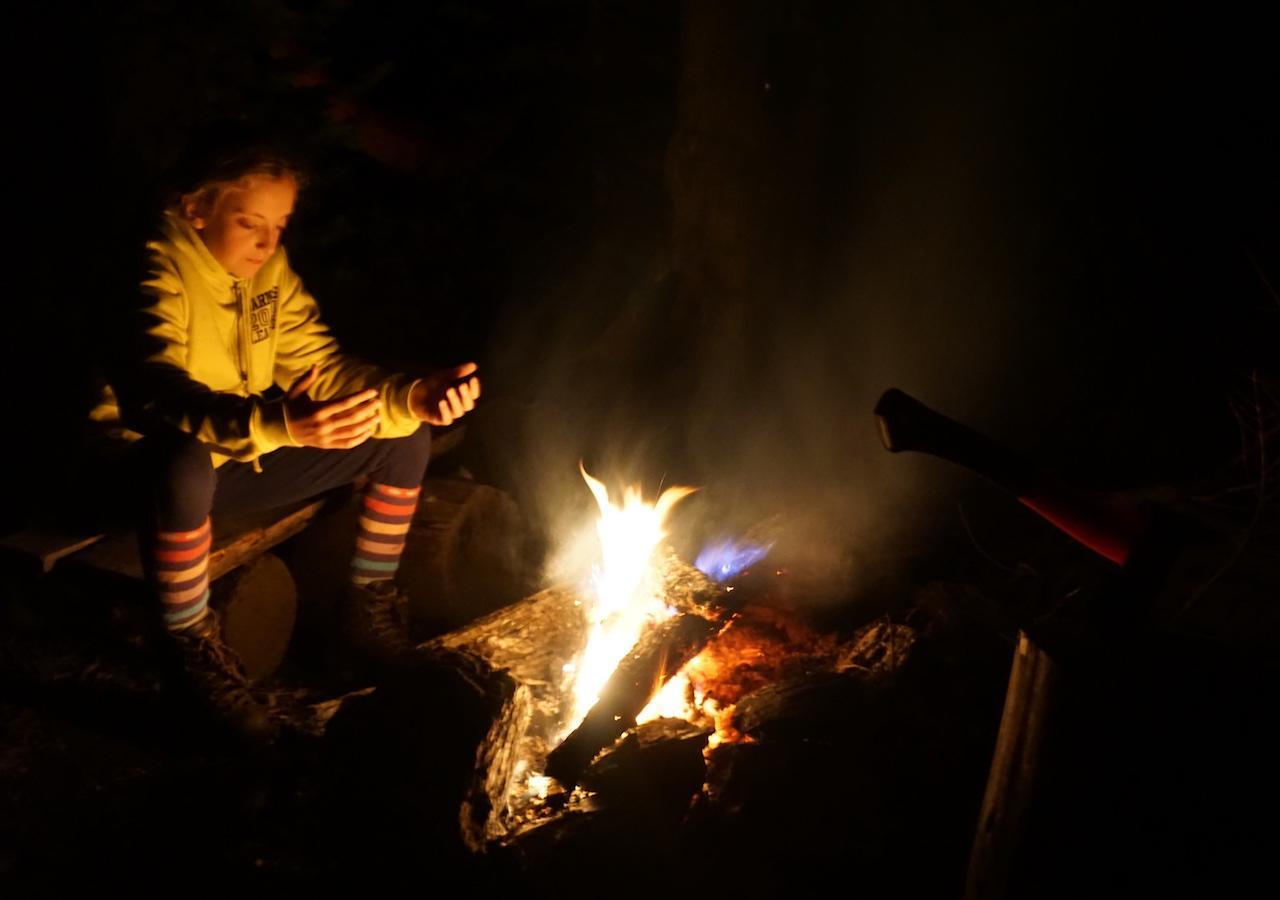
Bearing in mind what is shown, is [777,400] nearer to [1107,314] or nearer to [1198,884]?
[1107,314]

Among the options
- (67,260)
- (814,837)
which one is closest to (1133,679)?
(814,837)

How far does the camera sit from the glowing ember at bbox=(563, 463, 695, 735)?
356 cm

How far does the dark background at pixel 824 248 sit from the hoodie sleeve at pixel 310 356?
0.44m

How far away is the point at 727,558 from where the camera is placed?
4.26m

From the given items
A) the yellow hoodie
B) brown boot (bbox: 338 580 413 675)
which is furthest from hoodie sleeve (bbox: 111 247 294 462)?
brown boot (bbox: 338 580 413 675)

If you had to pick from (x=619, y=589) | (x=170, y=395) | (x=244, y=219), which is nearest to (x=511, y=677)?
(x=619, y=589)

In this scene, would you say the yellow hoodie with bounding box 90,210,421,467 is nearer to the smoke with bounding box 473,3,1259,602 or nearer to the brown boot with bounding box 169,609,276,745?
the brown boot with bounding box 169,609,276,745

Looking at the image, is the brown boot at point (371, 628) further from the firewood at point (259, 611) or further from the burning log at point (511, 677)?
the burning log at point (511, 677)

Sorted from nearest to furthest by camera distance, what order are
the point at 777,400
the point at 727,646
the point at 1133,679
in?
the point at 1133,679 < the point at 727,646 < the point at 777,400

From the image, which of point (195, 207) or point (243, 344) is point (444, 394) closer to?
point (243, 344)

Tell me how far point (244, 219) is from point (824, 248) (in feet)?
9.64

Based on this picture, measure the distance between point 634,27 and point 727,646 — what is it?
409 cm

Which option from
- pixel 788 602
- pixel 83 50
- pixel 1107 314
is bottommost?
pixel 788 602

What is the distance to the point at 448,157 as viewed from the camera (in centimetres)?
646
